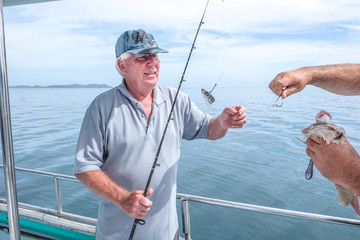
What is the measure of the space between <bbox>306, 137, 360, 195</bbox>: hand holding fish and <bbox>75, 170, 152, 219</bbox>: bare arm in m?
0.88

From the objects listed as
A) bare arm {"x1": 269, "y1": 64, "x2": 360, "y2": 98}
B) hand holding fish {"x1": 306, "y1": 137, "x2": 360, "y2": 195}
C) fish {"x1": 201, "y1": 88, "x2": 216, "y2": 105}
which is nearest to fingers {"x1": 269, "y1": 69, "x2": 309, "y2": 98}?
bare arm {"x1": 269, "y1": 64, "x2": 360, "y2": 98}

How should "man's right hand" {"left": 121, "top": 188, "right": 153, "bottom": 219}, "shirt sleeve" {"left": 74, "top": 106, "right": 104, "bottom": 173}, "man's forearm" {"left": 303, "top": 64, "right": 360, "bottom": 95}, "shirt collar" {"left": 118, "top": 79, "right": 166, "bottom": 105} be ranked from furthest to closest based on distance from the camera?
"shirt collar" {"left": 118, "top": 79, "right": 166, "bottom": 105} < "shirt sleeve" {"left": 74, "top": 106, "right": 104, "bottom": 173} < "man's right hand" {"left": 121, "top": 188, "right": 153, "bottom": 219} < "man's forearm" {"left": 303, "top": 64, "right": 360, "bottom": 95}

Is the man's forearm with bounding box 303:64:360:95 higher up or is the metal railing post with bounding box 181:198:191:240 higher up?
the man's forearm with bounding box 303:64:360:95

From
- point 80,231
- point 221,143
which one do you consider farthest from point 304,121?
point 80,231

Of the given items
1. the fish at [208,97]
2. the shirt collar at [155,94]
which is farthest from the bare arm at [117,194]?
the fish at [208,97]

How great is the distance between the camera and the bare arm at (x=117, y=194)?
1494 mm

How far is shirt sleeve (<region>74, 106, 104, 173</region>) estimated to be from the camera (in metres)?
1.60

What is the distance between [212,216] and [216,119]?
16.5 feet

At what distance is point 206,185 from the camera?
28.4ft

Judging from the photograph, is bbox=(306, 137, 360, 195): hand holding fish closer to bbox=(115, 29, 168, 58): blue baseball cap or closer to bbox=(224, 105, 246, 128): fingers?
bbox=(224, 105, 246, 128): fingers

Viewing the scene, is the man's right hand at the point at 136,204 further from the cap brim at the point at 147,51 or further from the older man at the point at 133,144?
the cap brim at the point at 147,51

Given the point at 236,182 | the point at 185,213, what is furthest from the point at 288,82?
the point at 236,182

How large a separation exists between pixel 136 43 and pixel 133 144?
67 cm

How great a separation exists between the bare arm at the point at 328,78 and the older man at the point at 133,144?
0.59 m
